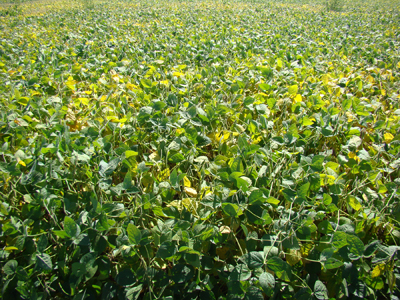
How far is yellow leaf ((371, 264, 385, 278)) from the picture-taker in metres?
0.90

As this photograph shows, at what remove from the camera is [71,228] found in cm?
91

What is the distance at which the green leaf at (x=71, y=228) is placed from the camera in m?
0.89

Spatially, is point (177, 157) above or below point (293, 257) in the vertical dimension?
above

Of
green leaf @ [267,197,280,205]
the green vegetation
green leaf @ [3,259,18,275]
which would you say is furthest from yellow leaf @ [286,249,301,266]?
green leaf @ [3,259,18,275]

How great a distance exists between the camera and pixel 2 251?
0.94 metres

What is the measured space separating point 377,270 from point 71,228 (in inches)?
47.0

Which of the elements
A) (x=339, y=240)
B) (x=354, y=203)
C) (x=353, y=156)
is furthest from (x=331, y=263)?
(x=353, y=156)

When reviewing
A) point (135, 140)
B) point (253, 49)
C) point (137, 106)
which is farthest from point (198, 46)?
point (135, 140)

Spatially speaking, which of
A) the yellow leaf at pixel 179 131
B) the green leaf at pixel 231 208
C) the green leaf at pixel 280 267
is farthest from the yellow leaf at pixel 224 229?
the yellow leaf at pixel 179 131

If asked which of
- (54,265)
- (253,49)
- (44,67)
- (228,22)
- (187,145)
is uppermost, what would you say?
(228,22)

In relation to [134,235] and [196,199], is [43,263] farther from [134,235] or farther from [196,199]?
[196,199]

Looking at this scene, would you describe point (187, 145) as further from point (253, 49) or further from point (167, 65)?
point (253, 49)

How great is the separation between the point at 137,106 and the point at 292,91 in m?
1.30

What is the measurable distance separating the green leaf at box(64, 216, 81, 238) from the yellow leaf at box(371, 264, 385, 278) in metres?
1.16
